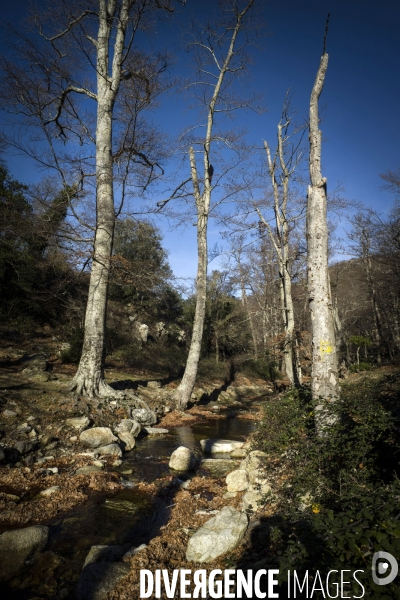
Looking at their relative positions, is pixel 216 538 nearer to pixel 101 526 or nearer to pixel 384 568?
pixel 101 526

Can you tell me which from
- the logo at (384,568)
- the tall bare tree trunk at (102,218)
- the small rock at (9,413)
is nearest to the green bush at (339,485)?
the logo at (384,568)

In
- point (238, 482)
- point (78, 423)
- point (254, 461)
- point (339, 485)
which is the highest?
point (339, 485)

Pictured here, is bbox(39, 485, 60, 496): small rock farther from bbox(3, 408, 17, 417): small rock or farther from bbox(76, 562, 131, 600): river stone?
bbox(3, 408, 17, 417): small rock

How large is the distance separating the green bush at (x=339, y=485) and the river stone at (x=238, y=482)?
25.1 inches

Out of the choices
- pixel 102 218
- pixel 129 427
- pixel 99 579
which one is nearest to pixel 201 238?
pixel 102 218

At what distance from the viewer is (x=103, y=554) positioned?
3.54m

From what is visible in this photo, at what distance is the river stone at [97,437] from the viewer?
7.16 meters

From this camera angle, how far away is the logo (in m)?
2.00

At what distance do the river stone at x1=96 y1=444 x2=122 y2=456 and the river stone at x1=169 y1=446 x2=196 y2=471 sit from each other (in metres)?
1.20

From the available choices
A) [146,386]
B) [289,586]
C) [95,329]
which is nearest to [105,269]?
[95,329]

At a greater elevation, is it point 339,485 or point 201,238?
point 201,238

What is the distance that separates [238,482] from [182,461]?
5.29 feet

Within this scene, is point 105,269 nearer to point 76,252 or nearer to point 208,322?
point 76,252

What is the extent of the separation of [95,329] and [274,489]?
7.38m
